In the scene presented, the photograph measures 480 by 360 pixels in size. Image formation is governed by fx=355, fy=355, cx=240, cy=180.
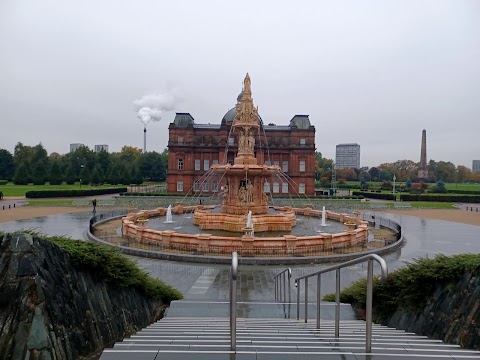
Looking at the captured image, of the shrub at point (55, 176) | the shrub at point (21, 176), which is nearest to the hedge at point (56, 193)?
the shrub at point (55, 176)

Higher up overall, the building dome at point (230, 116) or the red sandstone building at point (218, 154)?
the building dome at point (230, 116)

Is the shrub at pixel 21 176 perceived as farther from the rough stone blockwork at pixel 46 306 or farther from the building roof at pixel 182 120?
the rough stone blockwork at pixel 46 306

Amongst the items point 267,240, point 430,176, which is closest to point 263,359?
point 267,240

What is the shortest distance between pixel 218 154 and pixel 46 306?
60.1 m

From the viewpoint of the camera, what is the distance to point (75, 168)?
92188 millimetres

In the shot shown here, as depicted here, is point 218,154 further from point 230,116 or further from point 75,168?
point 75,168

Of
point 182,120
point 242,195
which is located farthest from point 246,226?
point 182,120

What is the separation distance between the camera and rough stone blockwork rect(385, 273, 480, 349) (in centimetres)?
522

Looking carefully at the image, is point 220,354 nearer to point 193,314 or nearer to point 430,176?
point 193,314

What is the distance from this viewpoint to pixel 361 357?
11.6ft

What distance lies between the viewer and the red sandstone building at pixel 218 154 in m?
63.3

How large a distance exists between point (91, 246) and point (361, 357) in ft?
16.1

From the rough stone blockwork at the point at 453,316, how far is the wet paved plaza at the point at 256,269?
491 cm

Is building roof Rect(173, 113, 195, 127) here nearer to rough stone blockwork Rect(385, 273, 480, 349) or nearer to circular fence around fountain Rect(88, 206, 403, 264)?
circular fence around fountain Rect(88, 206, 403, 264)
